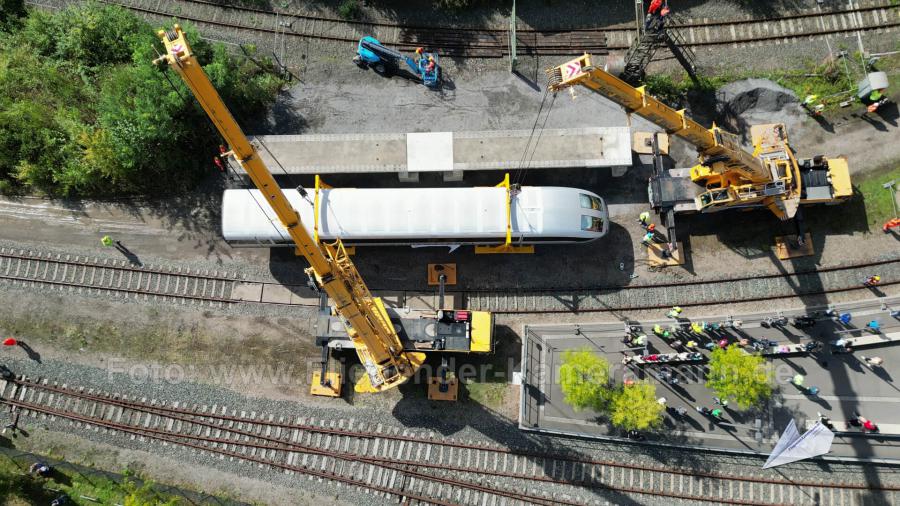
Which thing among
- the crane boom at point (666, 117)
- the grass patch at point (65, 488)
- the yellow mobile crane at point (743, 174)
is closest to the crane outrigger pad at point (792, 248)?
the yellow mobile crane at point (743, 174)

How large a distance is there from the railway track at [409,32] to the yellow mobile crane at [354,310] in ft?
52.9

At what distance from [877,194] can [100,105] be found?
51781 millimetres

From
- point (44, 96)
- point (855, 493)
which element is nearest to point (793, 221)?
point (855, 493)

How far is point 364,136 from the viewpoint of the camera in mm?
39562

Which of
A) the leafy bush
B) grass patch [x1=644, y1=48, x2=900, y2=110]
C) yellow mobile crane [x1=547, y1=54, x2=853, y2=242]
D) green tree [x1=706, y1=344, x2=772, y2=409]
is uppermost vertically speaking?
the leafy bush

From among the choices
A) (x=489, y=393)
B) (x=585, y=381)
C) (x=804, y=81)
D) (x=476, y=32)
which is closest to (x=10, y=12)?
(x=476, y=32)

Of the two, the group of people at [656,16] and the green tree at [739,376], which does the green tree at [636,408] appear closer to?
the green tree at [739,376]

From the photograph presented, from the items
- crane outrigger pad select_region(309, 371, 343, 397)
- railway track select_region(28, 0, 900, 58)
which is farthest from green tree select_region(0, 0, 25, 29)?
crane outrigger pad select_region(309, 371, 343, 397)

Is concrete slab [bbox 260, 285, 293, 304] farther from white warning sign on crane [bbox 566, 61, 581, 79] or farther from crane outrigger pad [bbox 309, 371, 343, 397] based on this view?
white warning sign on crane [bbox 566, 61, 581, 79]

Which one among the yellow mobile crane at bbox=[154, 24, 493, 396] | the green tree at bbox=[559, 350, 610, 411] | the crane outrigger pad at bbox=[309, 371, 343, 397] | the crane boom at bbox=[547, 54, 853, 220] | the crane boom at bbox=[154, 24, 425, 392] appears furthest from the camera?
the crane outrigger pad at bbox=[309, 371, 343, 397]

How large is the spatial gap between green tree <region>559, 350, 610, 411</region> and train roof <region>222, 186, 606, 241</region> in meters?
8.05

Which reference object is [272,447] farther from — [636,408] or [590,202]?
[590,202]

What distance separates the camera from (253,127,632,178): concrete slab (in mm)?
38906

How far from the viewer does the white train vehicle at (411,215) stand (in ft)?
120
